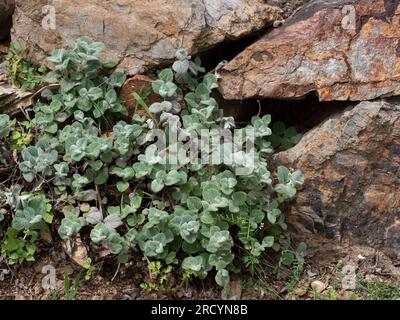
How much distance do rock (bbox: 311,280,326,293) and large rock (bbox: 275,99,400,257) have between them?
264 millimetres

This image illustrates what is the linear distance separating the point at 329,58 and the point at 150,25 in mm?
1047

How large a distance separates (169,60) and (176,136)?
50 cm

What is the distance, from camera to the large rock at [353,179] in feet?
12.5

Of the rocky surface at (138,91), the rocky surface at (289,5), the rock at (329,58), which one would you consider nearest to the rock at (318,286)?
the rock at (329,58)

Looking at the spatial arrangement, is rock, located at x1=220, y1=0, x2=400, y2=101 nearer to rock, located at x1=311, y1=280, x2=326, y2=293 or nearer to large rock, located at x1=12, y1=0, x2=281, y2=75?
large rock, located at x1=12, y1=0, x2=281, y2=75

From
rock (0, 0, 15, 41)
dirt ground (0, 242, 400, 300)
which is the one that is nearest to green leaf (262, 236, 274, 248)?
dirt ground (0, 242, 400, 300)

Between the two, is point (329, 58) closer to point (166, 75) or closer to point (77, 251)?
point (166, 75)

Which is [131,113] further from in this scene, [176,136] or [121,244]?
[121,244]

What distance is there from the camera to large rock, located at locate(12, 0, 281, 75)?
4.02 m


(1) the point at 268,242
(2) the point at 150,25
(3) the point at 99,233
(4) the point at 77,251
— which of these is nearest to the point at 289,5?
(2) the point at 150,25

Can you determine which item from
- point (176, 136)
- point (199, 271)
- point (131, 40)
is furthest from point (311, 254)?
point (131, 40)

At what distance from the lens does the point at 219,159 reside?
3672 millimetres

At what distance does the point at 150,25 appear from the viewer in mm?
4016

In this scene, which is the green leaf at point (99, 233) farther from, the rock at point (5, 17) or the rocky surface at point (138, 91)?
the rock at point (5, 17)
